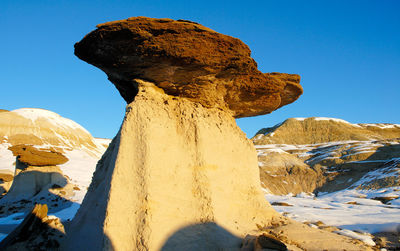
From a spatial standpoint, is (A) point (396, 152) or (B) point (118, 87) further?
(A) point (396, 152)

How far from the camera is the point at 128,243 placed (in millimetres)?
4246

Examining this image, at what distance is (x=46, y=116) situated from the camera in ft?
155

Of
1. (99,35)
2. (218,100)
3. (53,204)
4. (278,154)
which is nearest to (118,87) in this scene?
(99,35)

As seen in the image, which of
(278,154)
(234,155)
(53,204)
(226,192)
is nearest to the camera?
(226,192)

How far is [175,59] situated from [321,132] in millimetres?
57066

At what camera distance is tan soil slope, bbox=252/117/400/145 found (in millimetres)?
53997

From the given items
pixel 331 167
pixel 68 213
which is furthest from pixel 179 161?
pixel 331 167

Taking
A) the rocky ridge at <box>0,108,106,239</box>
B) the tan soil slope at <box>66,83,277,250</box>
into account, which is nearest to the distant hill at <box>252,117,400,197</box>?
the rocky ridge at <box>0,108,106,239</box>

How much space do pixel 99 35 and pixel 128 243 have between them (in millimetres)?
3692

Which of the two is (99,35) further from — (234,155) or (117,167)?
(234,155)

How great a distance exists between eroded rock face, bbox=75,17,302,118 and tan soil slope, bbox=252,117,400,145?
4678cm

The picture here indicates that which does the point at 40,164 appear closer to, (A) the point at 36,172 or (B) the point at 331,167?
(A) the point at 36,172

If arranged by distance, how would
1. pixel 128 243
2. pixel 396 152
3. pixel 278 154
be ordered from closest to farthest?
pixel 128 243
pixel 396 152
pixel 278 154

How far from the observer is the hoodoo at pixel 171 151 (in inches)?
177
